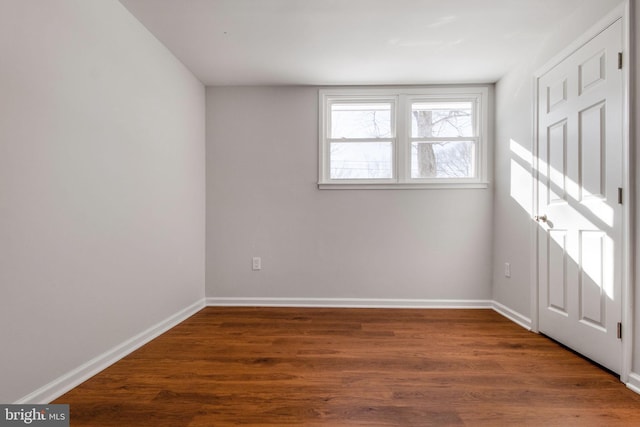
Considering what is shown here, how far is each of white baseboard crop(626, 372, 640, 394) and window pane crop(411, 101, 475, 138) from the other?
8.02 feet

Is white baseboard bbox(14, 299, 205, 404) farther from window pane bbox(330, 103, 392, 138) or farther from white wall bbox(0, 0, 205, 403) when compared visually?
window pane bbox(330, 103, 392, 138)

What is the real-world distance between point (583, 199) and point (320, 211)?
2174 mm

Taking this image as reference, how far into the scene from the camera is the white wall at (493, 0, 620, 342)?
2.86 metres

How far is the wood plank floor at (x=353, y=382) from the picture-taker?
61.7 inches

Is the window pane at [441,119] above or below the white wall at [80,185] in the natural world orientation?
above

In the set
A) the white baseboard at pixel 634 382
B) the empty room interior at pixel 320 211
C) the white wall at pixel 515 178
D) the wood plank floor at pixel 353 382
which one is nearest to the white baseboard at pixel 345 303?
the empty room interior at pixel 320 211

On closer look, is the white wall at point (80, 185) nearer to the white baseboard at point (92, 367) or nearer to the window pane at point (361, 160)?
the white baseboard at point (92, 367)

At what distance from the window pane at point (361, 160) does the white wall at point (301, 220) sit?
7.4 inches

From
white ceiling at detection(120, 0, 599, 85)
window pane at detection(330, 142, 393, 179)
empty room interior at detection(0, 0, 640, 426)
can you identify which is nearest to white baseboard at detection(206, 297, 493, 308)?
empty room interior at detection(0, 0, 640, 426)

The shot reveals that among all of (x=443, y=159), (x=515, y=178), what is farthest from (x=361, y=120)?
(x=515, y=178)

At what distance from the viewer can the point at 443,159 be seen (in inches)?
143

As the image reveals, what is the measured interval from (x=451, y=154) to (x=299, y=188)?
1598 millimetres

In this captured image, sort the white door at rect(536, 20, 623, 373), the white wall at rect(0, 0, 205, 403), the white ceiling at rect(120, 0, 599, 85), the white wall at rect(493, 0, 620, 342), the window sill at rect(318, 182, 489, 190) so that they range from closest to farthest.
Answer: the white wall at rect(0, 0, 205, 403) < the white door at rect(536, 20, 623, 373) < the white ceiling at rect(120, 0, 599, 85) < the white wall at rect(493, 0, 620, 342) < the window sill at rect(318, 182, 489, 190)

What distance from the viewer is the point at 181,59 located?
307 cm
